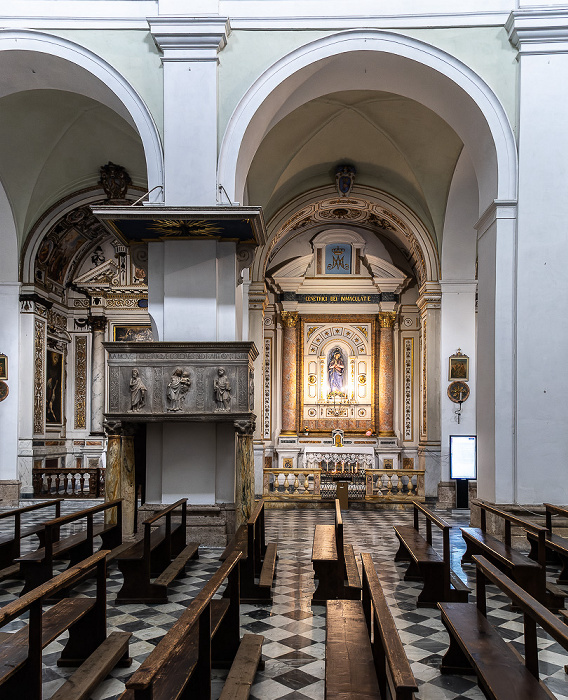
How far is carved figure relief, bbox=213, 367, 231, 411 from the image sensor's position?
7.51m

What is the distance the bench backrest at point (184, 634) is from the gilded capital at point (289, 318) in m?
13.7

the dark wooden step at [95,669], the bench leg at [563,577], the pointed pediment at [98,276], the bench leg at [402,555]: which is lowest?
the bench leg at [402,555]

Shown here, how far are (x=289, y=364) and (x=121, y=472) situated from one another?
1064 centimetres

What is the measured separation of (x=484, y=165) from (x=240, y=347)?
372 centimetres

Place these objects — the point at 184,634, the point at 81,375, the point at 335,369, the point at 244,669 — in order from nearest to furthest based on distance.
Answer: the point at 184,634 → the point at 244,669 → the point at 81,375 → the point at 335,369

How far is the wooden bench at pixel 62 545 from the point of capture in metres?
5.64

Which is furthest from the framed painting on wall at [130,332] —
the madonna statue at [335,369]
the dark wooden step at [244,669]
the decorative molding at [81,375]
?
the dark wooden step at [244,669]

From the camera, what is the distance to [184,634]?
2980mm

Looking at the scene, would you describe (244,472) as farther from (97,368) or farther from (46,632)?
(97,368)

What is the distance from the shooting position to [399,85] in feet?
29.4

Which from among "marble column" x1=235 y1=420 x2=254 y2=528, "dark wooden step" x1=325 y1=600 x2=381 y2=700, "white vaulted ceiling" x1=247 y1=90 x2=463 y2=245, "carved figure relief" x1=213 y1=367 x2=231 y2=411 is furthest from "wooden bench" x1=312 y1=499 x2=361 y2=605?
"white vaulted ceiling" x1=247 y1=90 x2=463 y2=245

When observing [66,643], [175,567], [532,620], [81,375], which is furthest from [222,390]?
[81,375]

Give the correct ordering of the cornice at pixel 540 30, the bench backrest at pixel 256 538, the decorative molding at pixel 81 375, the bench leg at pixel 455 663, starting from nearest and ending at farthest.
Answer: the bench leg at pixel 455 663
the bench backrest at pixel 256 538
the cornice at pixel 540 30
the decorative molding at pixel 81 375

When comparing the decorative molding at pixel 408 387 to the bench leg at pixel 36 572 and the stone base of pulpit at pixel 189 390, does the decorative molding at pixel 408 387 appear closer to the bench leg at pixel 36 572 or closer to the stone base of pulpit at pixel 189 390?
the stone base of pulpit at pixel 189 390
